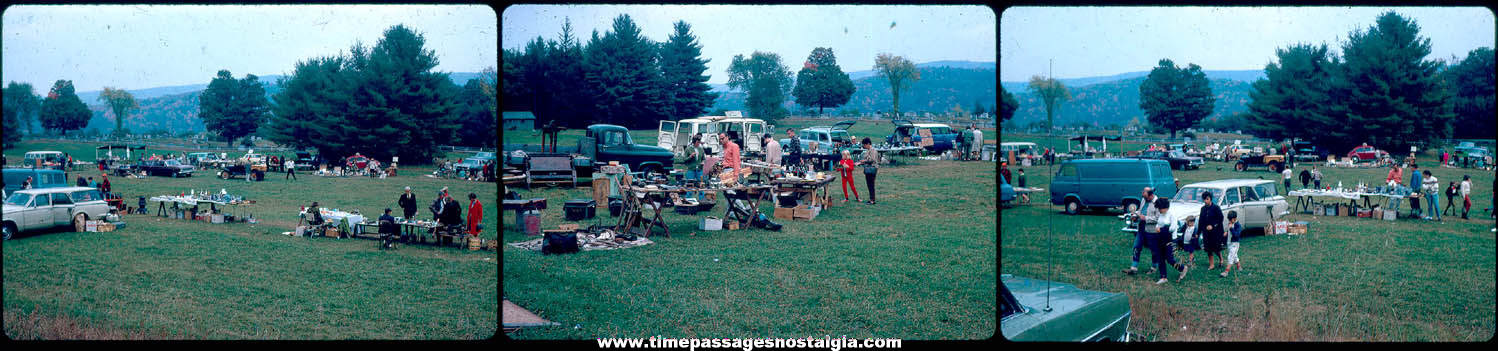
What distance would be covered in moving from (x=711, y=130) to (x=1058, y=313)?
563cm

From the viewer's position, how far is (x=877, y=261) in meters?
6.81

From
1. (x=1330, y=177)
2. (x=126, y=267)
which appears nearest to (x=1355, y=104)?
(x=1330, y=177)

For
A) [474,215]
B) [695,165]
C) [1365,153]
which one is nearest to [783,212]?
[695,165]

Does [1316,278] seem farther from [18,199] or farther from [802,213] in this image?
[18,199]

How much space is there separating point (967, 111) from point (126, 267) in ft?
24.3

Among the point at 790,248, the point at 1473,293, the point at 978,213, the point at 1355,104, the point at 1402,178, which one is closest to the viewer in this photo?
the point at 1355,104

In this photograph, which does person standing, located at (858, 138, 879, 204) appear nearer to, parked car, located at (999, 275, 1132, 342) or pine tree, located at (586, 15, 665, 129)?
pine tree, located at (586, 15, 665, 129)

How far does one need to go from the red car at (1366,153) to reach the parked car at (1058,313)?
120 inches

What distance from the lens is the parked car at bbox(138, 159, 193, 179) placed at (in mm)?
6649

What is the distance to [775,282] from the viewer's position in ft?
19.6

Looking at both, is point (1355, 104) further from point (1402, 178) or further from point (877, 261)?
point (877, 261)

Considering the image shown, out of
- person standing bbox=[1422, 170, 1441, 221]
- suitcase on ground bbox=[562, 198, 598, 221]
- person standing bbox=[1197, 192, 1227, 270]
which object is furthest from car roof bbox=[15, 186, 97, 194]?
person standing bbox=[1422, 170, 1441, 221]

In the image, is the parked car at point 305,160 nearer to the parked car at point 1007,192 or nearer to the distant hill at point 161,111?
the distant hill at point 161,111

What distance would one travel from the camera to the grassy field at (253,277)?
196 inches
